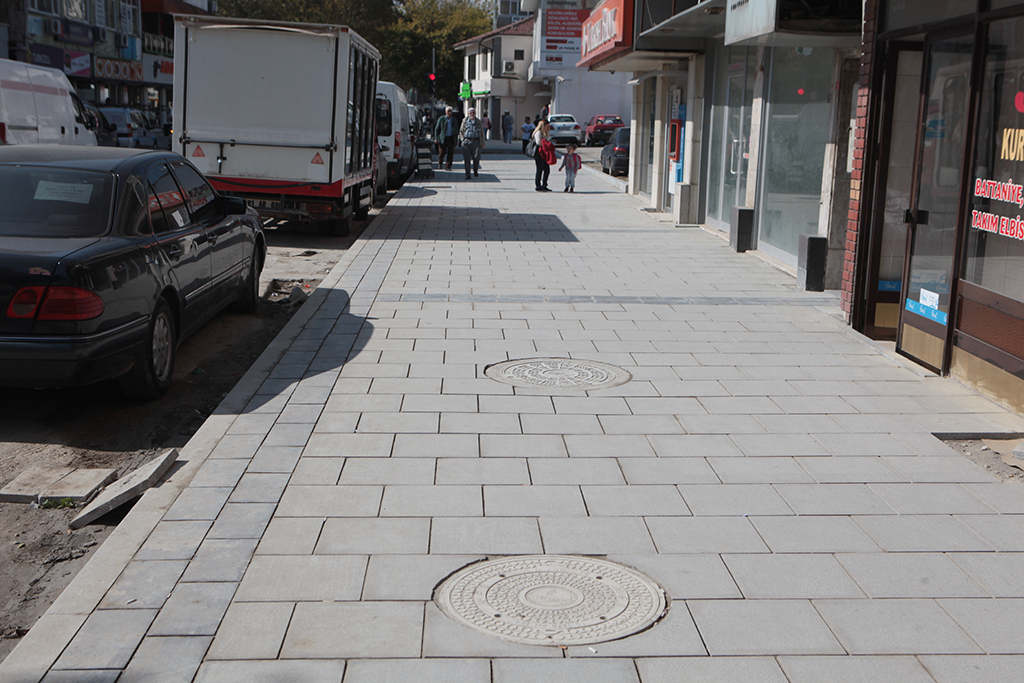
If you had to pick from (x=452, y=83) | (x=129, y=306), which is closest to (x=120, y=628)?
(x=129, y=306)

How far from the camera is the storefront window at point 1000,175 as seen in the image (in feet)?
20.0

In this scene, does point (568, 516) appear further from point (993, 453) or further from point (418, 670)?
point (993, 453)

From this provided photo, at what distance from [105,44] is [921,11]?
40178 millimetres

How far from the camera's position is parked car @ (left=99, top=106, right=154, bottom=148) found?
30438 mm

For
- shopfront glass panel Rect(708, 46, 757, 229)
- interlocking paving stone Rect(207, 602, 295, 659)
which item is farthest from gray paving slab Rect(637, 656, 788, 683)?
shopfront glass panel Rect(708, 46, 757, 229)

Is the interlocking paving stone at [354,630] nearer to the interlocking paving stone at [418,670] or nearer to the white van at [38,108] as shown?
the interlocking paving stone at [418,670]

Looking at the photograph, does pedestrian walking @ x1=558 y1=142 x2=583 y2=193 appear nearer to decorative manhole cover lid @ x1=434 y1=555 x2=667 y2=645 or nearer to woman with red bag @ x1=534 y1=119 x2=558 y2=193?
woman with red bag @ x1=534 y1=119 x2=558 y2=193

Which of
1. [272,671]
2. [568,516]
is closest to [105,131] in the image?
[568,516]

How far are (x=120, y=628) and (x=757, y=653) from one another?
2.18 meters

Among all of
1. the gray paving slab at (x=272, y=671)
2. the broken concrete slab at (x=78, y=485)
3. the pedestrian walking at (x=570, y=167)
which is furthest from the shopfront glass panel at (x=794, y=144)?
the pedestrian walking at (x=570, y=167)

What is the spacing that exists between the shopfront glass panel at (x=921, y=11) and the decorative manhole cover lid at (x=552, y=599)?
487 cm

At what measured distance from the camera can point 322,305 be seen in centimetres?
912

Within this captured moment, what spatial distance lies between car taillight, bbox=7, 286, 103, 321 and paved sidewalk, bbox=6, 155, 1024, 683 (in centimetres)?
99

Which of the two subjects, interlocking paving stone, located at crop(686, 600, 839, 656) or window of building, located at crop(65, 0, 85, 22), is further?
window of building, located at crop(65, 0, 85, 22)
